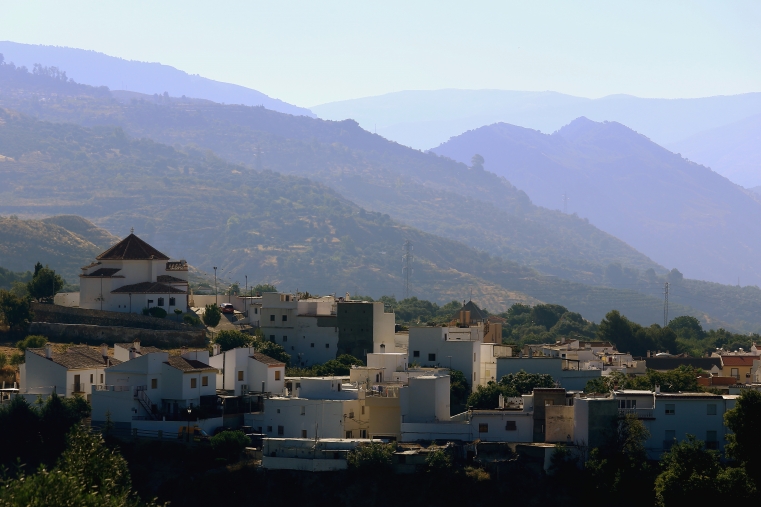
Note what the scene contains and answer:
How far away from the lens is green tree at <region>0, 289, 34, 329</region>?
66250 millimetres

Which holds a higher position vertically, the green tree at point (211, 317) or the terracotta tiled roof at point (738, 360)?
the green tree at point (211, 317)

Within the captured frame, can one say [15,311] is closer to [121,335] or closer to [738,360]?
[121,335]

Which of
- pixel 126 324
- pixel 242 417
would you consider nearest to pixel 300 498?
pixel 242 417

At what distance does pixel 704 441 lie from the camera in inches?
1815

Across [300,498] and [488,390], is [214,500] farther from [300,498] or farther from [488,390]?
[488,390]

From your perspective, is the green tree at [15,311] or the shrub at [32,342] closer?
the shrub at [32,342]

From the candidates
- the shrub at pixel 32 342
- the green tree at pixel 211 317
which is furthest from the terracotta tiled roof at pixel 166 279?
the shrub at pixel 32 342

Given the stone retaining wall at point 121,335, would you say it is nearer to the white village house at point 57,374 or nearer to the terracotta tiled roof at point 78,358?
the terracotta tiled roof at point 78,358

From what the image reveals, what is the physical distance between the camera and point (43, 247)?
552ft

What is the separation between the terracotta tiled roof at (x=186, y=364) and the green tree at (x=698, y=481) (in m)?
18.8

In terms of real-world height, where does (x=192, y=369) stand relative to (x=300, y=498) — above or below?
above

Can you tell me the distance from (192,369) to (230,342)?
31.4 ft

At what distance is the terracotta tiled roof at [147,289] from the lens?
221ft

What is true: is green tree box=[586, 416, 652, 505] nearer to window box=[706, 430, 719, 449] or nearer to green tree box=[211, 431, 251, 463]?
window box=[706, 430, 719, 449]
